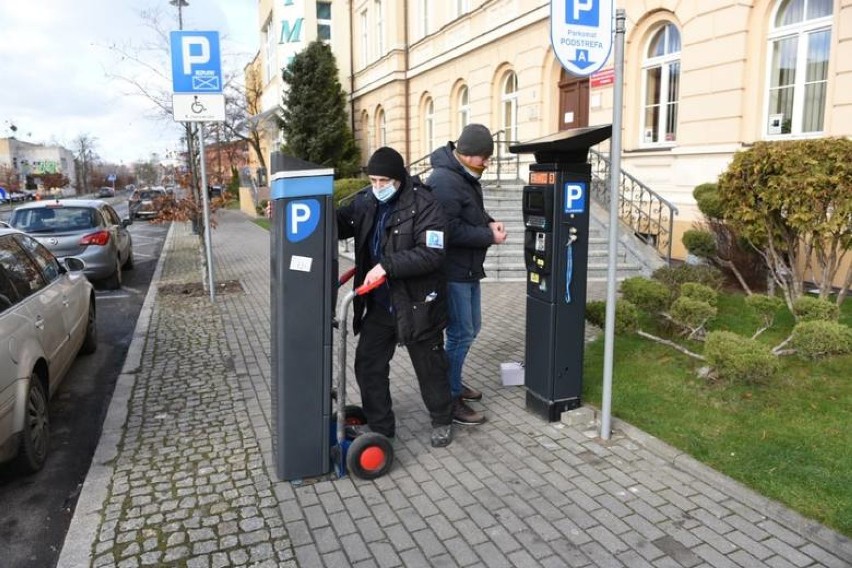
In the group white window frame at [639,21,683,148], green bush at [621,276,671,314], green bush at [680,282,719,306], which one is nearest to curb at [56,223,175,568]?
green bush at [621,276,671,314]

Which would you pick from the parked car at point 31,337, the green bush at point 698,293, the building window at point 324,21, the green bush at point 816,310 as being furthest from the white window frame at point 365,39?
the green bush at point 816,310

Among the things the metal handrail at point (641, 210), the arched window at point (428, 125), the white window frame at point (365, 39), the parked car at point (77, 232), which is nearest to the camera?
the parked car at point (77, 232)

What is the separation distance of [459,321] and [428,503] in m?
1.42

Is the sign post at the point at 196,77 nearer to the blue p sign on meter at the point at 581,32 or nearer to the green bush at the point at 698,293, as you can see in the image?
the blue p sign on meter at the point at 581,32

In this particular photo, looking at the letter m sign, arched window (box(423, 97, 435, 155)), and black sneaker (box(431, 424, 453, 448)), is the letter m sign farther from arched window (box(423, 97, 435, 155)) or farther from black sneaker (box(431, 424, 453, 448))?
arched window (box(423, 97, 435, 155))

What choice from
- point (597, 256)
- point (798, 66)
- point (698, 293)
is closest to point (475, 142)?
point (698, 293)

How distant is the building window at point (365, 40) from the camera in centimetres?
2874

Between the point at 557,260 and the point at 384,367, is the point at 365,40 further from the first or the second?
the point at 384,367

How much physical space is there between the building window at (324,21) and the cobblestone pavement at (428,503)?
28736mm

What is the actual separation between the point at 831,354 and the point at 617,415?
1444mm

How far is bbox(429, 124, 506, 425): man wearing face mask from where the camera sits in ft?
14.6

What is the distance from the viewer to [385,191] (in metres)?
3.92

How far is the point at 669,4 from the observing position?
11.8m

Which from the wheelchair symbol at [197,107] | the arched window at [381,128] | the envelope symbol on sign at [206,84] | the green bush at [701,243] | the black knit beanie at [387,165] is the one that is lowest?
the green bush at [701,243]
